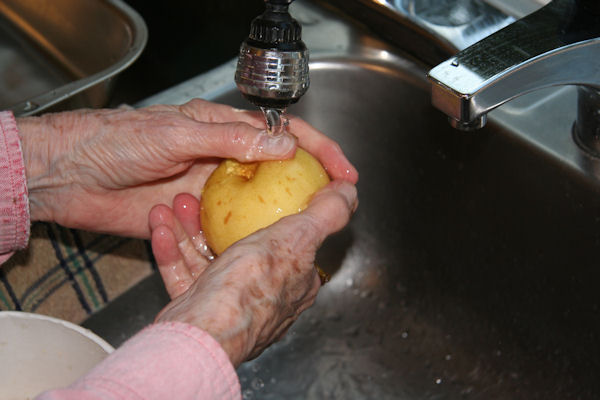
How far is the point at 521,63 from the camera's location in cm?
67

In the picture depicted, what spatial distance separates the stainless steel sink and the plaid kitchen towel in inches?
1.7

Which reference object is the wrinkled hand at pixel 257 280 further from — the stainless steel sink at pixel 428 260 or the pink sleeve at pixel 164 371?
the stainless steel sink at pixel 428 260

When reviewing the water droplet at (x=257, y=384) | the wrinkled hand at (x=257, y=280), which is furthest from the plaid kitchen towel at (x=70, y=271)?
the water droplet at (x=257, y=384)

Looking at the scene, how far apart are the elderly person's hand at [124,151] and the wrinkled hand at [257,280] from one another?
0.30ft

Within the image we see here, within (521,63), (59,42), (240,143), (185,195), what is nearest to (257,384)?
(185,195)

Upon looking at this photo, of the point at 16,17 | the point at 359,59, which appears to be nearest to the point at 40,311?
the point at 359,59

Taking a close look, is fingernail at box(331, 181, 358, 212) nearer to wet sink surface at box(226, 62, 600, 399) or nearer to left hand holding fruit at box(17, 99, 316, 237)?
left hand holding fruit at box(17, 99, 316, 237)

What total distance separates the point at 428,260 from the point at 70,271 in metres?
0.65

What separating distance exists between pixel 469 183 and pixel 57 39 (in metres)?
1.04

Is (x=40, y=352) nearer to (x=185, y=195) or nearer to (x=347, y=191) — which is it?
(x=185, y=195)

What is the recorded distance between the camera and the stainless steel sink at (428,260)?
92 centimetres

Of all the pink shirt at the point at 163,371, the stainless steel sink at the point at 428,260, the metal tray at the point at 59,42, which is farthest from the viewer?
the metal tray at the point at 59,42

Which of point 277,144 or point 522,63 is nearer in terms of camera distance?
point 522,63

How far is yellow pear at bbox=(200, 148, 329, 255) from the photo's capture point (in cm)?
81
